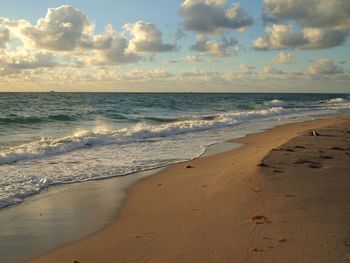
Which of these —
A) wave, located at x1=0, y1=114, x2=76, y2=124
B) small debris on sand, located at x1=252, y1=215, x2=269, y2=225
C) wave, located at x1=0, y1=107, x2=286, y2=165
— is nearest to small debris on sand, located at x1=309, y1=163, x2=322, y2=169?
small debris on sand, located at x1=252, y1=215, x2=269, y2=225

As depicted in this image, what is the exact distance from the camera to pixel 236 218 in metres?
5.47

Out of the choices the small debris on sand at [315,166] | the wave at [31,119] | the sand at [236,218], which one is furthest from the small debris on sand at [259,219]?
the wave at [31,119]

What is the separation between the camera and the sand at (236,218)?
14.3 feet

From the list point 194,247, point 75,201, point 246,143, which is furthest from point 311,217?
point 246,143

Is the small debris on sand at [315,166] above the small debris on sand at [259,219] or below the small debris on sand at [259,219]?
above

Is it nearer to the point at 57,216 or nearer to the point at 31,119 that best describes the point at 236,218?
the point at 57,216

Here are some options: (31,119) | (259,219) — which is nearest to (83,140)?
(259,219)

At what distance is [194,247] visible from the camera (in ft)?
14.9

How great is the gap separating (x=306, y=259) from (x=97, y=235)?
2774 millimetres

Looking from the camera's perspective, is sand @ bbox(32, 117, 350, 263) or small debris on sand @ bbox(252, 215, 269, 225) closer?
sand @ bbox(32, 117, 350, 263)

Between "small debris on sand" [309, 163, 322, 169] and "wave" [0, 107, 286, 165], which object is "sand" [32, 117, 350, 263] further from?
"wave" [0, 107, 286, 165]

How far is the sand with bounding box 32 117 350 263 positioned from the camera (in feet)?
14.3

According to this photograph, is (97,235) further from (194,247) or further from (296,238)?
(296,238)

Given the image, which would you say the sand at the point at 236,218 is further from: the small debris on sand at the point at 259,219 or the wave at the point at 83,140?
the wave at the point at 83,140
